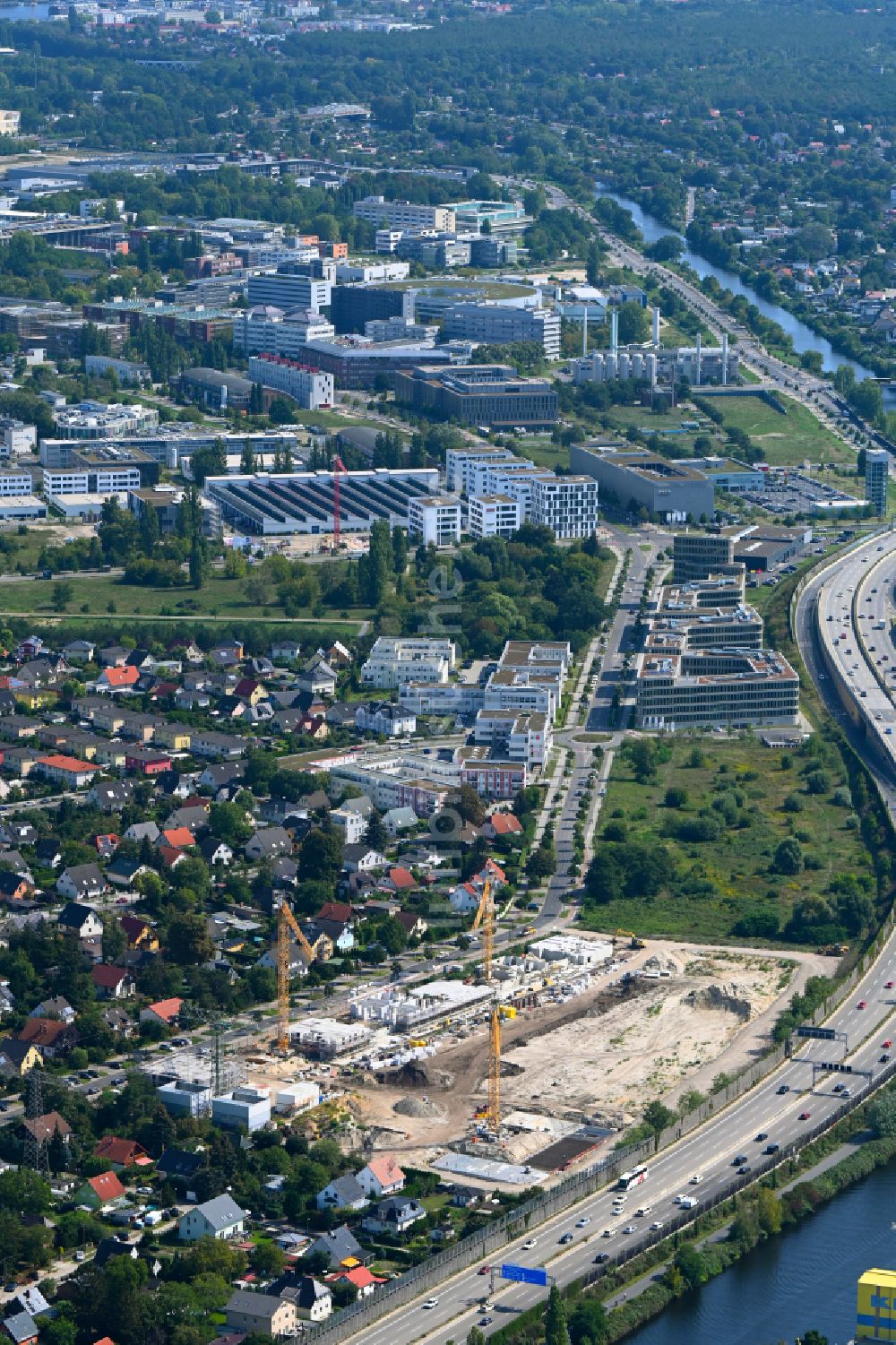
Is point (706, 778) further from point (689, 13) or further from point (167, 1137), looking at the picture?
point (689, 13)

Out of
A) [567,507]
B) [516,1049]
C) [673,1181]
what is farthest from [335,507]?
[673,1181]

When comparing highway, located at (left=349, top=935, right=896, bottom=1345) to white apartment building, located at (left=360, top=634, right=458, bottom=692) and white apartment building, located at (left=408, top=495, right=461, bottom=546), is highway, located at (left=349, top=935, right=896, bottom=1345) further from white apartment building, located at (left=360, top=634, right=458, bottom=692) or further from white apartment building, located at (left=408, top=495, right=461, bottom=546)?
white apartment building, located at (left=408, top=495, right=461, bottom=546)

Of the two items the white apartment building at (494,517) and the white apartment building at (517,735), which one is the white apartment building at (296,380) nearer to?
the white apartment building at (494,517)

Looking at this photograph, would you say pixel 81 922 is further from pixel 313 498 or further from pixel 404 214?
pixel 404 214

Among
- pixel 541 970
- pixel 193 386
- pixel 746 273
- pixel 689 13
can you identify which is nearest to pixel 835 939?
pixel 541 970

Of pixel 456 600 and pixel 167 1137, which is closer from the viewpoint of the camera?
pixel 167 1137
